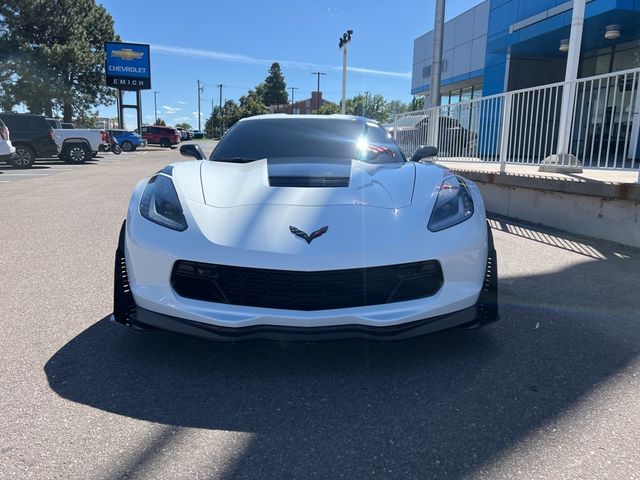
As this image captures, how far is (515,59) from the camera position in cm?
1577

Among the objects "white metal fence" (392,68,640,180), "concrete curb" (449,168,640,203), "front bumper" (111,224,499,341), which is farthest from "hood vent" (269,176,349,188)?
"white metal fence" (392,68,640,180)

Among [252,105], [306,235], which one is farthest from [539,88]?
[252,105]

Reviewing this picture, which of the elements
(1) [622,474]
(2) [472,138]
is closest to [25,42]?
(2) [472,138]

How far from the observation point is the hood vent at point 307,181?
281 centimetres

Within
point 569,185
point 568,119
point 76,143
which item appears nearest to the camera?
point 569,185

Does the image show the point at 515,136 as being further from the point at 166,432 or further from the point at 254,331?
the point at 166,432

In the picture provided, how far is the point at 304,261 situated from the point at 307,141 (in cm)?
197

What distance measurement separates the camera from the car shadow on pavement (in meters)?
1.89

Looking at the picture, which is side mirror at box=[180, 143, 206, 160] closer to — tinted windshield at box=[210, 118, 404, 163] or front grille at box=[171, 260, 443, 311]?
tinted windshield at box=[210, 118, 404, 163]

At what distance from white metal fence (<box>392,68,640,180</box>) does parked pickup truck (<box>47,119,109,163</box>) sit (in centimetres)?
1534

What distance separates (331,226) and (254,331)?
615mm

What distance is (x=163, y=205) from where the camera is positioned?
262 cm

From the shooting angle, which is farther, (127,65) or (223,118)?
(223,118)

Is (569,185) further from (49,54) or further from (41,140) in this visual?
(49,54)
